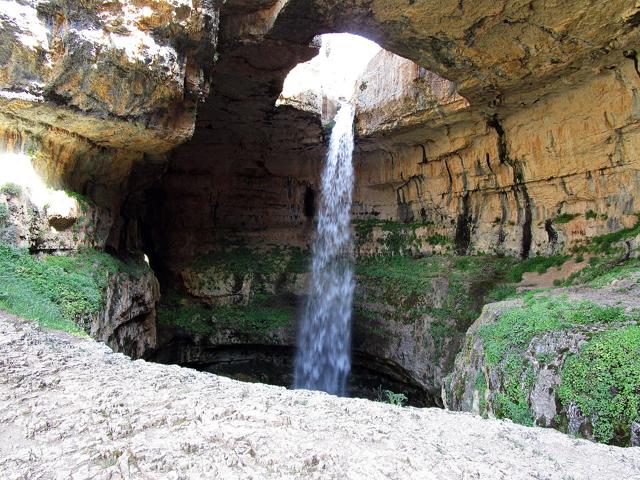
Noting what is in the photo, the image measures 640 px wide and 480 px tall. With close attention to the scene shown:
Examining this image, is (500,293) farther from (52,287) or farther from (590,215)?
(52,287)

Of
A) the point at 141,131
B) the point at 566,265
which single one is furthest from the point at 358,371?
the point at 141,131

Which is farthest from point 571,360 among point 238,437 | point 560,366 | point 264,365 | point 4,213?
point 264,365

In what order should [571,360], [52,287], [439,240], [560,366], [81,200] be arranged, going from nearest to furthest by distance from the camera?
[571,360] → [560,366] → [52,287] → [81,200] → [439,240]

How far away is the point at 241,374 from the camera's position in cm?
1734

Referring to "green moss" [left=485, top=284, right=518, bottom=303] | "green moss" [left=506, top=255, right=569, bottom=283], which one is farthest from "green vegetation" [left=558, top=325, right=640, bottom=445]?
"green moss" [left=506, top=255, right=569, bottom=283]

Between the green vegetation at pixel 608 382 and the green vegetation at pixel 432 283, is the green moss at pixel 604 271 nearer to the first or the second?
the green vegetation at pixel 432 283

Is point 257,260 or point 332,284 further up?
point 257,260

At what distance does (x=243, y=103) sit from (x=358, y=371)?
11274 millimetres

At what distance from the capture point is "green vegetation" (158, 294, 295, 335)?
17500mm

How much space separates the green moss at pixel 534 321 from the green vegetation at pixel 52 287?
7.11 metres

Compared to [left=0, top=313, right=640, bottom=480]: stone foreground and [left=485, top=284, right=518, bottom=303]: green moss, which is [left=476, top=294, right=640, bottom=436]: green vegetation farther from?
[left=485, top=284, right=518, bottom=303]: green moss

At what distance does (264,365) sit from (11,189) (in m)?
12.2

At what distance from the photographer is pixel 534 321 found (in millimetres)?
7320

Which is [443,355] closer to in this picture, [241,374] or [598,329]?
[598,329]
